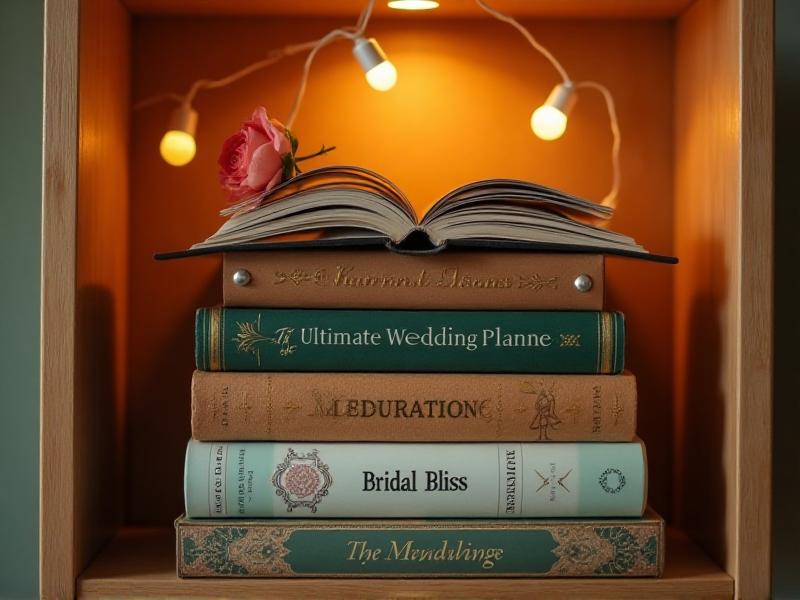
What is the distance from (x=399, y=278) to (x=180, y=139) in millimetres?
345

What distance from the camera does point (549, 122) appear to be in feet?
3.50

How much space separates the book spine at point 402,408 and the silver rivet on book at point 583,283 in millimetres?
89

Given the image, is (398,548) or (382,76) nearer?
(398,548)

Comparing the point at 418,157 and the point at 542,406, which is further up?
the point at 418,157

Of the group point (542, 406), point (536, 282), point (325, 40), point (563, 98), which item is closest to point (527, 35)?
point (563, 98)

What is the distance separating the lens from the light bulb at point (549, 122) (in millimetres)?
1065

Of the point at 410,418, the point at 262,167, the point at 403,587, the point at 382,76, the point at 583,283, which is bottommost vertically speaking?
the point at 403,587

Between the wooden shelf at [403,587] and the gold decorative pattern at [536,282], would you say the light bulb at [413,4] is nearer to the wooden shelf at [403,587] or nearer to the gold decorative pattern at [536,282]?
the gold decorative pattern at [536,282]

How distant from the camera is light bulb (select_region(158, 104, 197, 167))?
42.9 inches

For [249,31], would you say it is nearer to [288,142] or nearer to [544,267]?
[288,142]

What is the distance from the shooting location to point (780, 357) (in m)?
1.19

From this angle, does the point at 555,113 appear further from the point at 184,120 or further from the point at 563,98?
the point at 184,120

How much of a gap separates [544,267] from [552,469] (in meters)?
0.19

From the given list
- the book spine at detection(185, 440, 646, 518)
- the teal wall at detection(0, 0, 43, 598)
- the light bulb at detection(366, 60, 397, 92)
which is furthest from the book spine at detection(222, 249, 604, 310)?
→ the teal wall at detection(0, 0, 43, 598)
